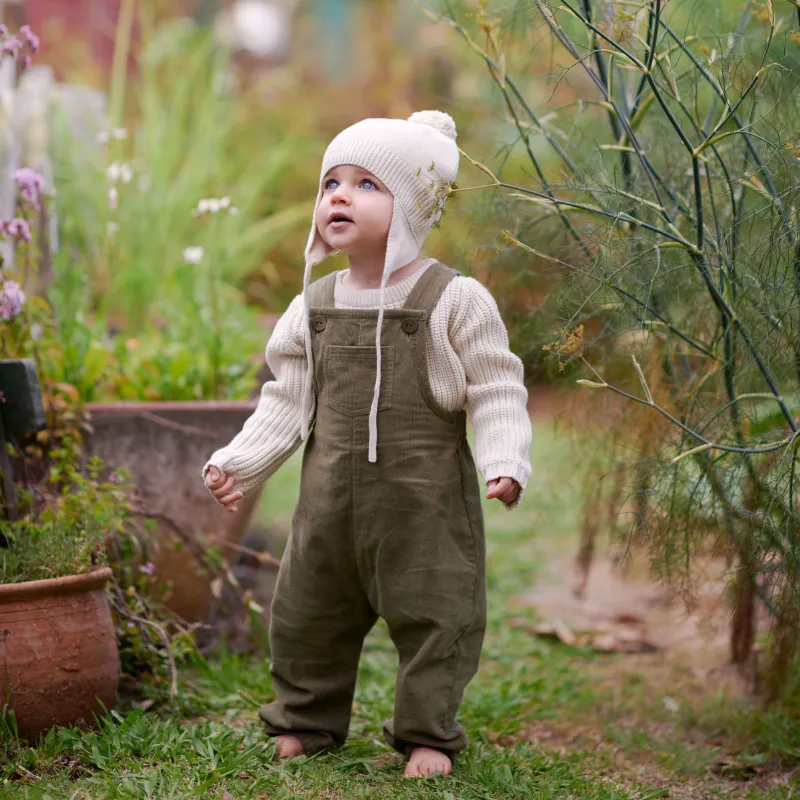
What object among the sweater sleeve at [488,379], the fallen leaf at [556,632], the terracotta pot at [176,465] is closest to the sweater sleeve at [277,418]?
the sweater sleeve at [488,379]

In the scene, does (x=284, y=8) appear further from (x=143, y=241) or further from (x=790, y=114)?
(x=790, y=114)

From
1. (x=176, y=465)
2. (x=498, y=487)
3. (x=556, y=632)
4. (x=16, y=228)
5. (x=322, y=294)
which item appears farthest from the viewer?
(x=556, y=632)

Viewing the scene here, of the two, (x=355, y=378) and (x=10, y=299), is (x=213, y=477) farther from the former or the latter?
(x=10, y=299)

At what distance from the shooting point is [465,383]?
2.17 meters

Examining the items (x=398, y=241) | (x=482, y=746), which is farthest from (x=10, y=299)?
(x=482, y=746)

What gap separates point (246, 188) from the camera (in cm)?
573

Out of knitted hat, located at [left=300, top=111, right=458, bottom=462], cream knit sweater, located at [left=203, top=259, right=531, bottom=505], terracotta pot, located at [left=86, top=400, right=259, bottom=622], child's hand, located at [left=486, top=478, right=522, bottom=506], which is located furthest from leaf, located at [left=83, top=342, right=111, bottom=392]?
child's hand, located at [left=486, top=478, right=522, bottom=506]

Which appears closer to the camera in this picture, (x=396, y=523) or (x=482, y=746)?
(x=396, y=523)

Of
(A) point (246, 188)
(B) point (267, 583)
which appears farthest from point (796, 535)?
(A) point (246, 188)

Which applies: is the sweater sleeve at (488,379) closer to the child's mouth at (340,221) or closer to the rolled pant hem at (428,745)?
the child's mouth at (340,221)

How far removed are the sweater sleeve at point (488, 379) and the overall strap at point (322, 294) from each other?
0.95 ft

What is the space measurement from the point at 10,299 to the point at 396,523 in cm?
112

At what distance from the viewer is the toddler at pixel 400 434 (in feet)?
7.02

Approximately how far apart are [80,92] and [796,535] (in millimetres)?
4960
